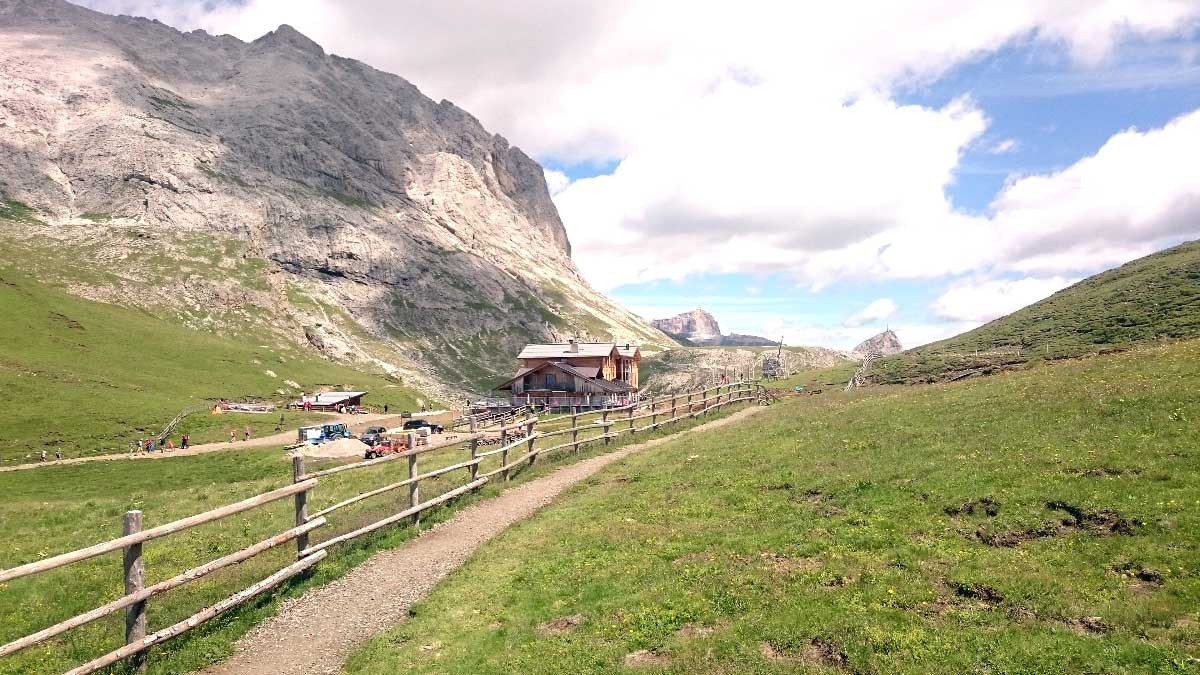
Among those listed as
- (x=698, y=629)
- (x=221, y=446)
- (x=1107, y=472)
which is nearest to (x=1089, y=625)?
(x=698, y=629)

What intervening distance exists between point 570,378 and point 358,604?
81.6 meters

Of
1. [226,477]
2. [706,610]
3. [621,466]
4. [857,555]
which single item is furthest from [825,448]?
[226,477]

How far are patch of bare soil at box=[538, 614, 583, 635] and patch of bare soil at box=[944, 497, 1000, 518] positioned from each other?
9.21 m

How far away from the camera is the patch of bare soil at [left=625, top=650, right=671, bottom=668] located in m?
9.60

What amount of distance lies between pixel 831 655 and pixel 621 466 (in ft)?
62.9

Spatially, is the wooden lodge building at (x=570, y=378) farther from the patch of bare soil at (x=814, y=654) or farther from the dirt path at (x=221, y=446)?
the patch of bare soil at (x=814, y=654)

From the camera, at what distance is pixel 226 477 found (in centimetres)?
4838

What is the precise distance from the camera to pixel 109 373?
8925 centimetres

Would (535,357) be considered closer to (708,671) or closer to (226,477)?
(226,477)

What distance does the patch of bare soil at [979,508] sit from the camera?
14.0m

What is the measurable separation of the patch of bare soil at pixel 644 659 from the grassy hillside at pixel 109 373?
2790 inches

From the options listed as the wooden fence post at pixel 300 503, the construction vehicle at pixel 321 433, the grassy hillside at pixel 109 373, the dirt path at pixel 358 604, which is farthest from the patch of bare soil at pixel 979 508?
the grassy hillside at pixel 109 373

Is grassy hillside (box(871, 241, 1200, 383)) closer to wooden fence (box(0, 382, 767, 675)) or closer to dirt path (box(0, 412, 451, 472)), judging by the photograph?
wooden fence (box(0, 382, 767, 675))

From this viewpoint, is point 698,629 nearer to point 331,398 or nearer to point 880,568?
point 880,568
